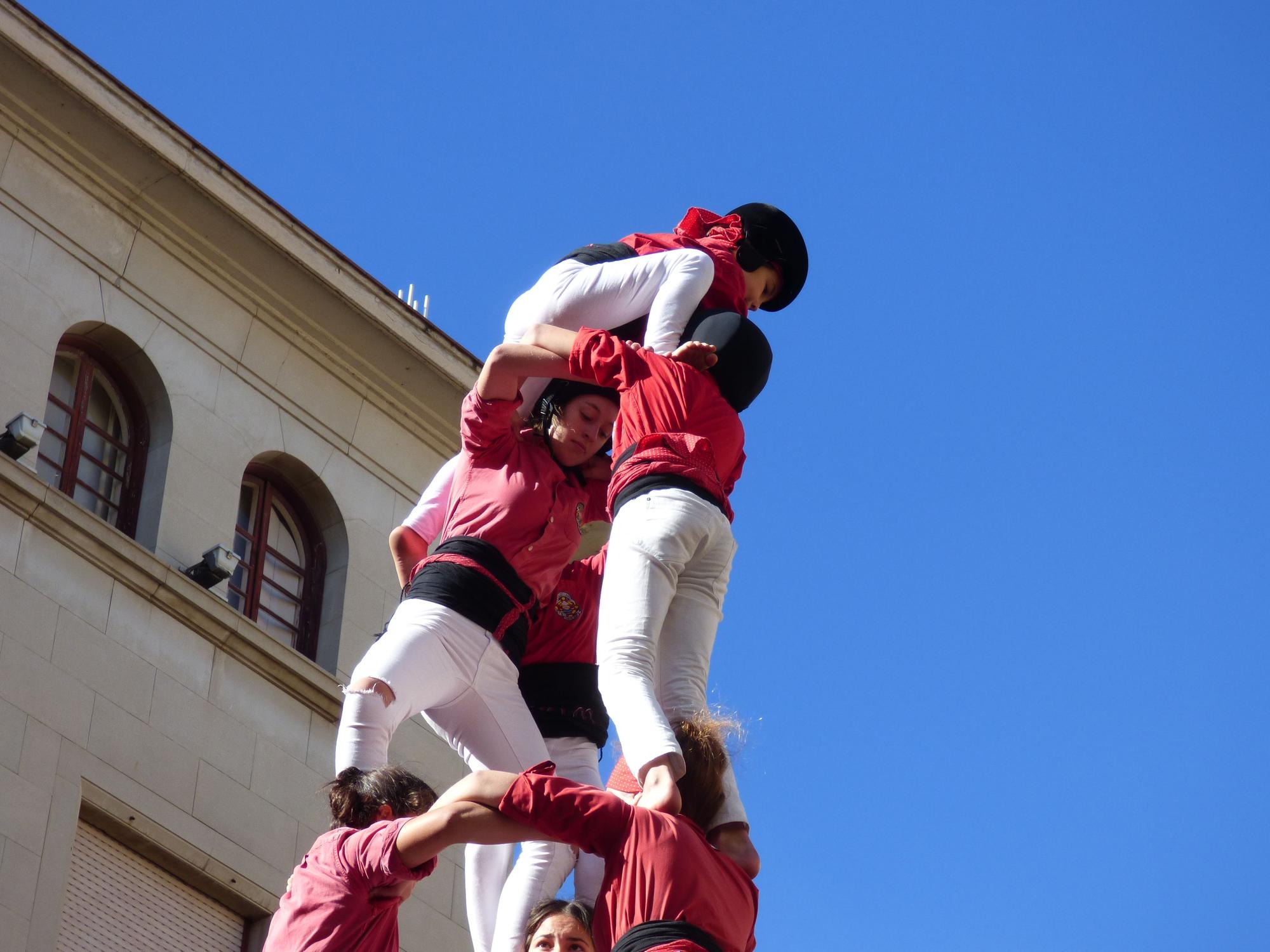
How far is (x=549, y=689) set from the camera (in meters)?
9.59

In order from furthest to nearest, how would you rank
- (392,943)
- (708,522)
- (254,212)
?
(254,212)
(708,522)
(392,943)

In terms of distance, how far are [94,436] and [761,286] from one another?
730 cm

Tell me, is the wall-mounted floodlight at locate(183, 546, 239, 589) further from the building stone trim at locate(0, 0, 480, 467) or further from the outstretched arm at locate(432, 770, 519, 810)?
the outstretched arm at locate(432, 770, 519, 810)

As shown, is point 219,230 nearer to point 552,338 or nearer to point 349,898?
point 552,338

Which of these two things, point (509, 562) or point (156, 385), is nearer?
point (509, 562)

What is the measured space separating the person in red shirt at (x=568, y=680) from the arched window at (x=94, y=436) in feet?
21.8

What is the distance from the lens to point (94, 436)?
16.1 meters

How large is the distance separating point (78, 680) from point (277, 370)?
3686mm

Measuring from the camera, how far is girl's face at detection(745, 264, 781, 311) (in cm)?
1006

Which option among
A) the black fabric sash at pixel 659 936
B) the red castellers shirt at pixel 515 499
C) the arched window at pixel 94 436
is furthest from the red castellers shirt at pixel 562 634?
the arched window at pixel 94 436

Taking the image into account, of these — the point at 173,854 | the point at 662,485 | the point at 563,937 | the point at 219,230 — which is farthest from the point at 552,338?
the point at 219,230

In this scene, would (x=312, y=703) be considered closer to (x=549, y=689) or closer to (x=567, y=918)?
(x=549, y=689)

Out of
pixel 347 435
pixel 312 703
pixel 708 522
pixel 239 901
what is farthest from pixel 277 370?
pixel 708 522

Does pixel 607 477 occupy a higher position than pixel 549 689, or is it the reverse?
pixel 607 477
